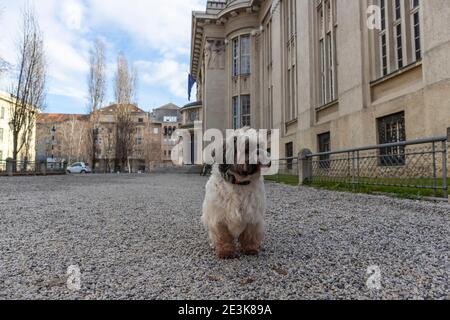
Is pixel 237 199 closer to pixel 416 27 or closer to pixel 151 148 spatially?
pixel 416 27

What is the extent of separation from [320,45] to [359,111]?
553cm

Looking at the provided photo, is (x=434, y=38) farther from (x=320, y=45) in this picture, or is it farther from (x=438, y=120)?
(x=320, y=45)

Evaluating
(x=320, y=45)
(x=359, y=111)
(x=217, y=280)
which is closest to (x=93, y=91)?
(x=320, y=45)

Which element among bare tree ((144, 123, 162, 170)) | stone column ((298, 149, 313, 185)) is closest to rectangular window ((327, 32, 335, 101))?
stone column ((298, 149, 313, 185))

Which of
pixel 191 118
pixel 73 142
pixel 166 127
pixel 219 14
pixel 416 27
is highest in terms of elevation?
pixel 219 14

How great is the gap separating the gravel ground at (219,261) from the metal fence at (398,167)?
141 centimetres

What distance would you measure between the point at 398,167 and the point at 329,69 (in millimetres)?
8266

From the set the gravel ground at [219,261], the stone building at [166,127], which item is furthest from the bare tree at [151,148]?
the gravel ground at [219,261]

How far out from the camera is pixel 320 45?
1470 cm

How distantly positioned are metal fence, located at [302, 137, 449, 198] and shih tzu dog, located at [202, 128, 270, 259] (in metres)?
4.48

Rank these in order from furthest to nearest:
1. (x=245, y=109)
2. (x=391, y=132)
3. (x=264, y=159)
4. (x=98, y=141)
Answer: (x=98, y=141) → (x=245, y=109) → (x=391, y=132) → (x=264, y=159)

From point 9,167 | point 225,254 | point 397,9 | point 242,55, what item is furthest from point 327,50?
point 9,167

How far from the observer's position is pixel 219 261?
2439mm

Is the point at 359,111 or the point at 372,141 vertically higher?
the point at 359,111
